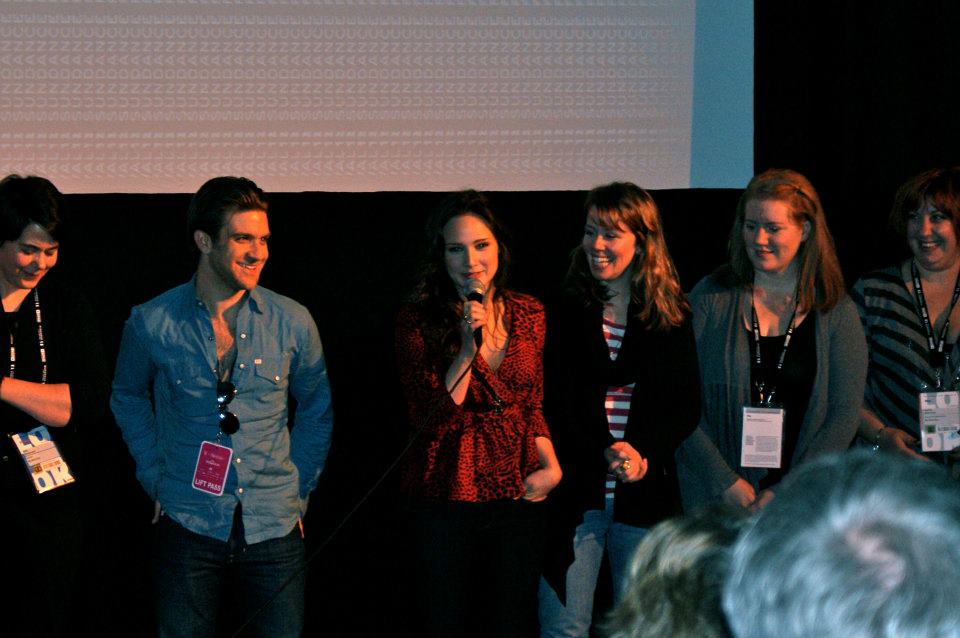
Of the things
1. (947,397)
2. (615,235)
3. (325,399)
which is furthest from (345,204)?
(947,397)

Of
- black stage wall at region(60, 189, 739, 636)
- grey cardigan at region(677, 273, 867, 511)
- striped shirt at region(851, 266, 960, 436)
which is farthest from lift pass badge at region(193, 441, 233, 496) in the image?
striped shirt at region(851, 266, 960, 436)

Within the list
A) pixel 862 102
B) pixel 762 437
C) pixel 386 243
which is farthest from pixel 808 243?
pixel 386 243

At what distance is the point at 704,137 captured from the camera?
391 cm

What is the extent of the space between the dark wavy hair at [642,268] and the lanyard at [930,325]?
0.73m

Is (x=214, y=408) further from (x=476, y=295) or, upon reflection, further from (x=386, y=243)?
(x=386, y=243)

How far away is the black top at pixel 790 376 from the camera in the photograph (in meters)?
3.12

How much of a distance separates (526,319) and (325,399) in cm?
64

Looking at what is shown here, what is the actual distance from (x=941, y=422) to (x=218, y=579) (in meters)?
2.15

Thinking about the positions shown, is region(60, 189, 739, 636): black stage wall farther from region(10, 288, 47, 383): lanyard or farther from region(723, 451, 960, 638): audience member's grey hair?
region(723, 451, 960, 638): audience member's grey hair

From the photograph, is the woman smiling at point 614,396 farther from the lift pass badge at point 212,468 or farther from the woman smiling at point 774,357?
the lift pass badge at point 212,468

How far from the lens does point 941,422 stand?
322 cm

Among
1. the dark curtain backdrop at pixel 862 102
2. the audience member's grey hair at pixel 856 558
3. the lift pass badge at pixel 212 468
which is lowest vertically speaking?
the lift pass badge at pixel 212 468

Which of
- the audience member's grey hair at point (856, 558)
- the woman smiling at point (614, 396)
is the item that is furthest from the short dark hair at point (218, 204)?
the audience member's grey hair at point (856, 558)

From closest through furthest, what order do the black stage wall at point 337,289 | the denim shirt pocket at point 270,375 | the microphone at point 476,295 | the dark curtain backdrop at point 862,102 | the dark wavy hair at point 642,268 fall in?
the microphone at point 476,295 → the denim shirt pocket at point 270,375 → the dark wavy hair at point 642,268 → the black stage wall at point 337,289 → the dark curtain backdrop at point 862,102
